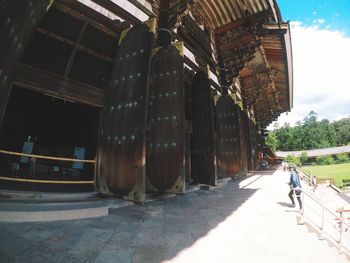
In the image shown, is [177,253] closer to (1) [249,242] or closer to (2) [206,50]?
(1) [249,242]

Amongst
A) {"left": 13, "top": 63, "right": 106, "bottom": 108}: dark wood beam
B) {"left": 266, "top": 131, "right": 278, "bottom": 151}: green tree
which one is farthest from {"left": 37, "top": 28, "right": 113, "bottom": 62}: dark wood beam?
{"left": 266, "top": 131, "right": 278, "bottom": 151}: green tree

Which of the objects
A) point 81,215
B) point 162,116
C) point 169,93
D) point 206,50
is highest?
point 206,50

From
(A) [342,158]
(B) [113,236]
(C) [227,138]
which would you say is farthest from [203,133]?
(A) [342,158]

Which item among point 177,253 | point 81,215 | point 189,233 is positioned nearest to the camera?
point 177,253

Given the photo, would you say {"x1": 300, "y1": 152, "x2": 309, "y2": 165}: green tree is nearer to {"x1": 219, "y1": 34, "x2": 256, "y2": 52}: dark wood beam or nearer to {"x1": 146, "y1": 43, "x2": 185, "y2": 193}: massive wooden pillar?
{"x1": 219, "y1": 34, "x2": 256, "y2": 52}: dark wood beam

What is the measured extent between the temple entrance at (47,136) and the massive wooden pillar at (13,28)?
5.40 meters

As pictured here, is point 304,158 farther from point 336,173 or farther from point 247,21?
point 247,21

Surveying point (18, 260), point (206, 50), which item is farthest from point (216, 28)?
point (18, 260)

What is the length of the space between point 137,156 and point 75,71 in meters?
3.23

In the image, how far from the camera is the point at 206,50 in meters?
10.1

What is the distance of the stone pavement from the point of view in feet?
9.14

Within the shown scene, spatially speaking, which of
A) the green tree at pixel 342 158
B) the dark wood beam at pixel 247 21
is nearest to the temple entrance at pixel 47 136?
the dark wood beam at pixel 247 21

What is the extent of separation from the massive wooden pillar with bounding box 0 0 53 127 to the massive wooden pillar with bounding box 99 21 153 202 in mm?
1984

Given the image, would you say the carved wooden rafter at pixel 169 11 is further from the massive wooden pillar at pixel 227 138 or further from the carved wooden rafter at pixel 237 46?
the massive wooden pillar at pixel 227 138
